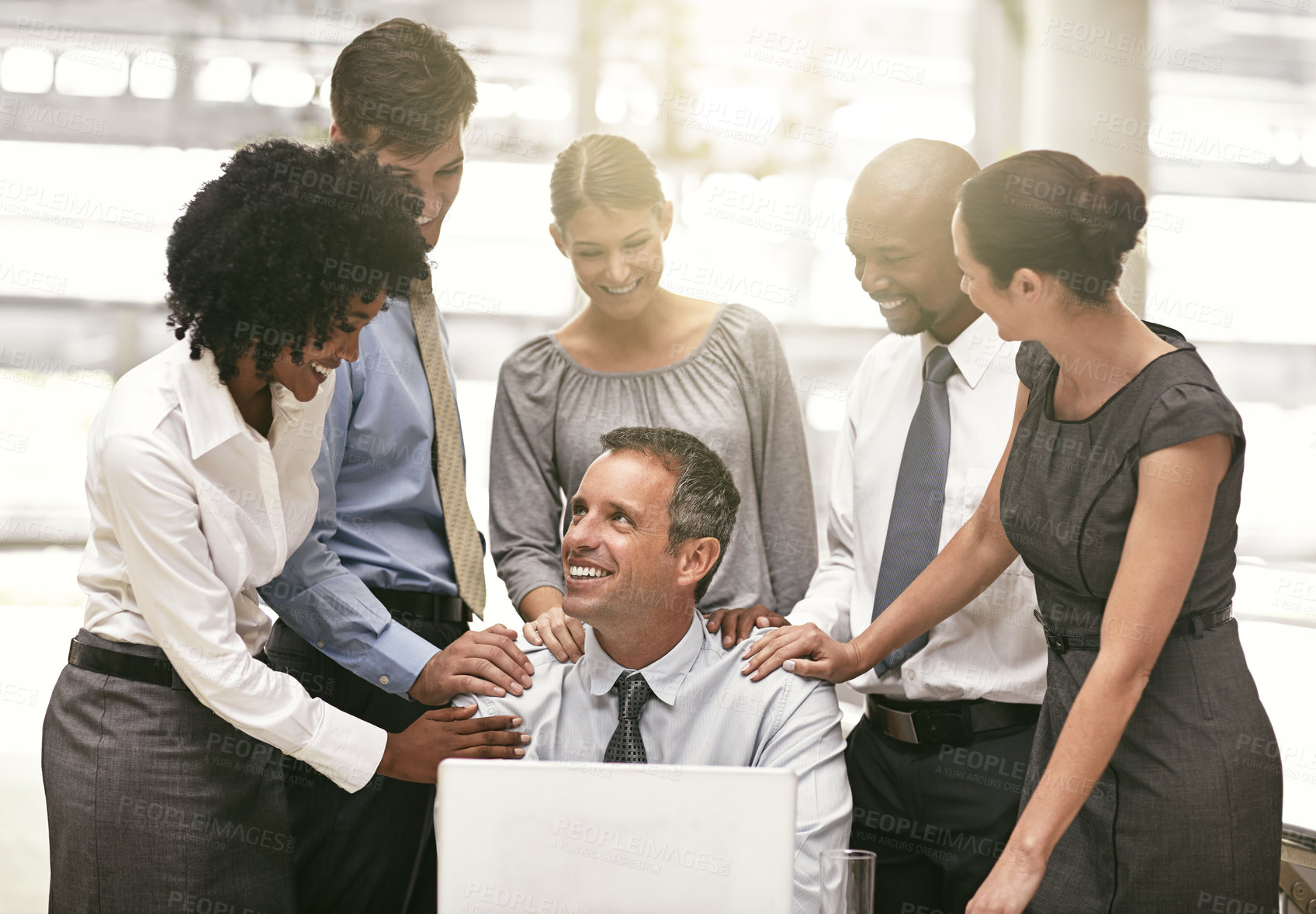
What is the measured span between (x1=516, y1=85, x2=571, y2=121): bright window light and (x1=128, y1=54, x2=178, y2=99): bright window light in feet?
3.61

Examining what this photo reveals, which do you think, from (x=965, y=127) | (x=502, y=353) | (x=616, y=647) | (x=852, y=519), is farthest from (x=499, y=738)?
(x=965, y=127)

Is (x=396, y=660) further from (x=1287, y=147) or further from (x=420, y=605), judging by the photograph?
(x=1287, y=147)

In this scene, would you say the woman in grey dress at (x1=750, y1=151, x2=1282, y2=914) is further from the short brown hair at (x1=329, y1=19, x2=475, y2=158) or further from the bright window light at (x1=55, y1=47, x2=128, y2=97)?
the bright window light at (x1=55, y1=47, x2=128, y2=97)

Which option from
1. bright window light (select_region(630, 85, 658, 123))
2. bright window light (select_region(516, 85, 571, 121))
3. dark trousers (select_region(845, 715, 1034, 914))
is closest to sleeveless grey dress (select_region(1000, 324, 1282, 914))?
dark trousers (select_region(845, 715, 1034, 914))

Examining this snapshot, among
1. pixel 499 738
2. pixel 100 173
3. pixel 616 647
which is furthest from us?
pixel 100 173

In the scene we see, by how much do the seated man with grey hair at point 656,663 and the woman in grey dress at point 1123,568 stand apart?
0.43m

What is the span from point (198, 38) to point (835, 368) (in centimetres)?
233

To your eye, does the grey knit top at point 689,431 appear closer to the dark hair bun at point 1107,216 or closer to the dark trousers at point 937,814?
the dark trousers at point 937,814

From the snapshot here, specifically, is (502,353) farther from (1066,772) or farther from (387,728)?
(1066,772)

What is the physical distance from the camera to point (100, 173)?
350 cm

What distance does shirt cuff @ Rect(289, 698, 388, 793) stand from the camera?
1508 millimetres

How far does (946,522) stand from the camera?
192 cm

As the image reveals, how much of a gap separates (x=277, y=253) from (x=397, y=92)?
1.73ft

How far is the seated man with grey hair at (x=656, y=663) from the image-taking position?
1766mm
